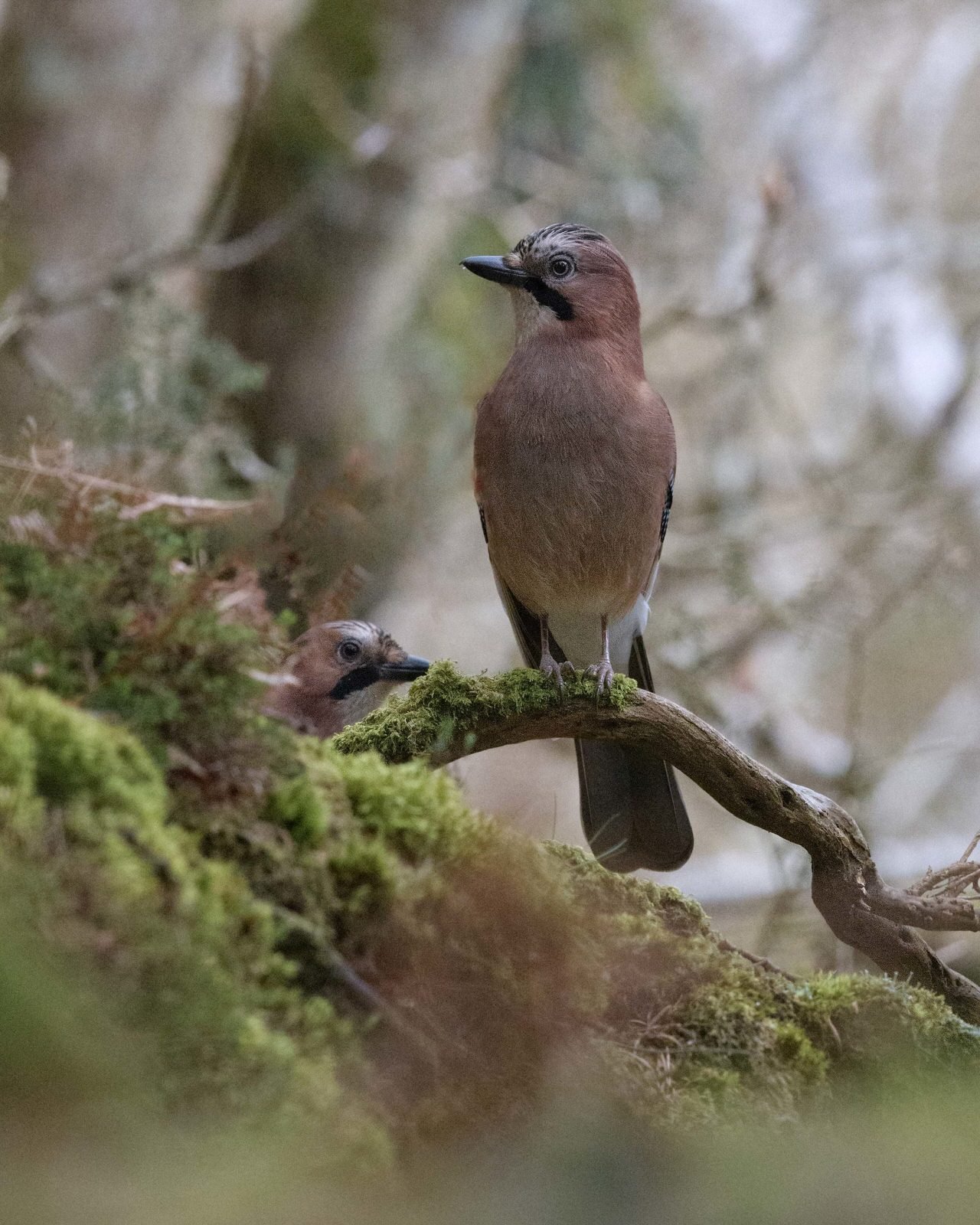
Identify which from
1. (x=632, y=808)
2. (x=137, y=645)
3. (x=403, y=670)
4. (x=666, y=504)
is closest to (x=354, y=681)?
(x=403, y=670)

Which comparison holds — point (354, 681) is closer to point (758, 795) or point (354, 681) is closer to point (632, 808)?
point (632, 808)

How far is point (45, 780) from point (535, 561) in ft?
9.50

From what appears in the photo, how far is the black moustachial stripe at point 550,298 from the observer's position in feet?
14.6

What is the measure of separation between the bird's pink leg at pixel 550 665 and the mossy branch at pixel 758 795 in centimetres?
3

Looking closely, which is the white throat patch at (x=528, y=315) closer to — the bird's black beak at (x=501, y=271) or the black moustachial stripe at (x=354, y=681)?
the bird's black beak at (x=501, y=271)

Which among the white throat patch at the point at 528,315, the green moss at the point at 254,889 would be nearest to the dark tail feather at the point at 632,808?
the white throat patch at the point at 528,315

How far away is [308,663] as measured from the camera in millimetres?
4082

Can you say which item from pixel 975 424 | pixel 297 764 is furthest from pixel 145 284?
pixel 975 424

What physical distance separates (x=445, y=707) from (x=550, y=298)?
1998mm

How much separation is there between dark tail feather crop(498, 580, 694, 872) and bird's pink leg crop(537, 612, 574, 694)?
1.03 ft

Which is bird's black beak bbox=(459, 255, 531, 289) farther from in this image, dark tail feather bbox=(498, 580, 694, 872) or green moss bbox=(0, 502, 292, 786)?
green moss bbox=(0, 502, 292, 786)

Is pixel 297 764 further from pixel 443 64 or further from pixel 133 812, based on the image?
pixel 443 64

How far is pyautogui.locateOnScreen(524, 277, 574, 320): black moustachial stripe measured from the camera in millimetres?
4444

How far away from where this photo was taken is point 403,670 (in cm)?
447
